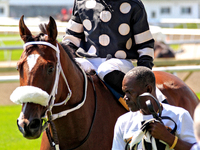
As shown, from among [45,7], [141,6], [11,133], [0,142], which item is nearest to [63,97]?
[141,6]

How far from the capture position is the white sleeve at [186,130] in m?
2.04

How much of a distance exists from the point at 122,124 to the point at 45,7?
192ft

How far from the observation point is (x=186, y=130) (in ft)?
6.77

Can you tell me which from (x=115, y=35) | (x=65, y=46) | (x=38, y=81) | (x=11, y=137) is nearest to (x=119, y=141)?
(x=38, y=81)

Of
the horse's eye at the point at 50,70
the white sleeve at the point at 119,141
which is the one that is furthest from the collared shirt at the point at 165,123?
the horse's eye at the point at 50,70

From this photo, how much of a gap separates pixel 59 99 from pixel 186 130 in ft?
3.64

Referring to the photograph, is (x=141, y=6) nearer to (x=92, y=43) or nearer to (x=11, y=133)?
(x=92, y=43)

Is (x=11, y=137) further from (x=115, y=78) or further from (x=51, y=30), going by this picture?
(x=51, y=30)

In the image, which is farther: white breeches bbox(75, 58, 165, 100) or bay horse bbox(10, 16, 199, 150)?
white breeches bbox(75, 58, 165, 100)

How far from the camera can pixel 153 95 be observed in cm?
223

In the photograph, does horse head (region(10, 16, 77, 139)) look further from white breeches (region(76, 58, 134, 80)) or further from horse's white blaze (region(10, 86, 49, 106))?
white breeches (region(76, 58, 134, 80))

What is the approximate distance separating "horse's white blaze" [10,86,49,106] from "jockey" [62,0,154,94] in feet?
3.21

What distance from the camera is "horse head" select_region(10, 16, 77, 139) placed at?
241cm

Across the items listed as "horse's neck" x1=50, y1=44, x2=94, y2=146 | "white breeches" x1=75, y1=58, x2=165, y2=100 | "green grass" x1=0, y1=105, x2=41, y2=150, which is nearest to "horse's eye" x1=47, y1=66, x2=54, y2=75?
"horse's neck" x1=50, y1=44, x2=94, y2=146
